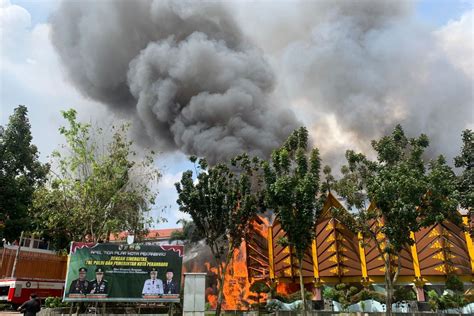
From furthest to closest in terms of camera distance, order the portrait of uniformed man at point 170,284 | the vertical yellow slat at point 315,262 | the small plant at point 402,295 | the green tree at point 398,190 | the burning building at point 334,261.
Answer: the vertical yellow slat at point 315,262, the burning building at point 334,261, the small plant at point 402,295, the green tree at point 398,190, the portrait of uniformed man at point 170,284

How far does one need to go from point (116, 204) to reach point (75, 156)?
306 cm

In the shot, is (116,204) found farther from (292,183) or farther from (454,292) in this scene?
(454,292)

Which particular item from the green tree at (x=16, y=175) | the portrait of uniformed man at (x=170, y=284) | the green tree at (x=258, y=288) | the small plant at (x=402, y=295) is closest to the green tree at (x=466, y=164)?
the small plant at (x=402, y=295)

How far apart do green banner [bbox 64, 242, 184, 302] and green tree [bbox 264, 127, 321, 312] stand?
22.9 feet

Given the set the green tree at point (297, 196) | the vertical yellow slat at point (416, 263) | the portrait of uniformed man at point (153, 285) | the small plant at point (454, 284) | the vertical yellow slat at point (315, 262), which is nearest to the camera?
the portrait of uniformed man at point (153, 285)

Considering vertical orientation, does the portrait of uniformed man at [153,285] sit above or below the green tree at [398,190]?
below

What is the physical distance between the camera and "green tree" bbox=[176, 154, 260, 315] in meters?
22.1

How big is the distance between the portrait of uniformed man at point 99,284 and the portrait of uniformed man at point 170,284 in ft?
7.10

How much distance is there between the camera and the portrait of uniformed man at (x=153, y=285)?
14.2 meters

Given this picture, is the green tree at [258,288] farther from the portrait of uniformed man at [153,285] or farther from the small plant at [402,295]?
the portrait of uniformed man at [153,285]

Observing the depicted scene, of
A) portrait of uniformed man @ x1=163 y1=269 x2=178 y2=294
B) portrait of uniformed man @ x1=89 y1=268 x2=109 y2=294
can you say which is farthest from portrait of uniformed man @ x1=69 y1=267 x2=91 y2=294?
portrait of uniformed man @ x1=163 y1=269 x2=178 y2=294

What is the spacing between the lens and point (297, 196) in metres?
19.6

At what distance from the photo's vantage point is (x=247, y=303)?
91.4 ft

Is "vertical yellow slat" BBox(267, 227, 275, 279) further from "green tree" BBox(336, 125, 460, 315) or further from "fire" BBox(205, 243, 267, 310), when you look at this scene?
"green tree" BBox(336, 125, 460, 315)
